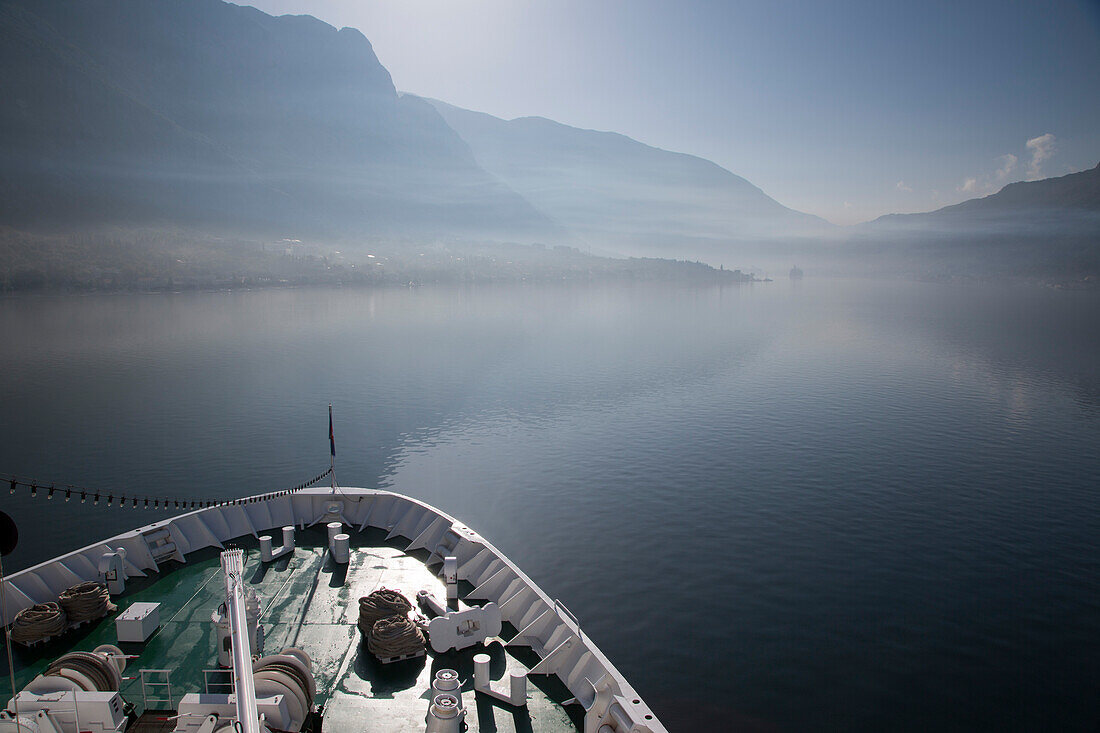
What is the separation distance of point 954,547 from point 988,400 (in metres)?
47.3

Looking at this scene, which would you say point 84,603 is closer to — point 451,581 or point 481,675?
point 451,581

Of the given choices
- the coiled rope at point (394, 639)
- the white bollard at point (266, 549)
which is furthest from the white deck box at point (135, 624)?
the coiled rope at point (394, 639)

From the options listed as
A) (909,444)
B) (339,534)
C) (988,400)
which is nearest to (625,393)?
(909,444)

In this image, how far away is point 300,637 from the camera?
19047 mm

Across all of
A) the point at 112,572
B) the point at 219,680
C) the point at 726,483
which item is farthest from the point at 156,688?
the point at 726,483

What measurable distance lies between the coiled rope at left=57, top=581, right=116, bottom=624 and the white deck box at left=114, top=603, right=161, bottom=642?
122 centimetres

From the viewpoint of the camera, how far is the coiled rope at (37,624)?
1805cm

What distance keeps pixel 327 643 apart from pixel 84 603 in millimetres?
7587

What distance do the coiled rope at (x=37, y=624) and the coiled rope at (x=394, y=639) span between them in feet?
30.6

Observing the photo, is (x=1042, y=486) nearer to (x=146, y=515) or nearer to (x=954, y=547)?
(x=954, y=547)

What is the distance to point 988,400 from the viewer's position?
240 ft

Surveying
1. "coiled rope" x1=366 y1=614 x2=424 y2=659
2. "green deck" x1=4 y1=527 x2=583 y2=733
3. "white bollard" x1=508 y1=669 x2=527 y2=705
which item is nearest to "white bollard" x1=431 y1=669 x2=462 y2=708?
"green deck" x1=4 y1=527 x2=583 y2=733

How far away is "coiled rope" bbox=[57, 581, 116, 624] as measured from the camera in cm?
1916

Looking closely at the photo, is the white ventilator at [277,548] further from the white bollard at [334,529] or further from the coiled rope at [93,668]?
the coiled rope at [93,668]
